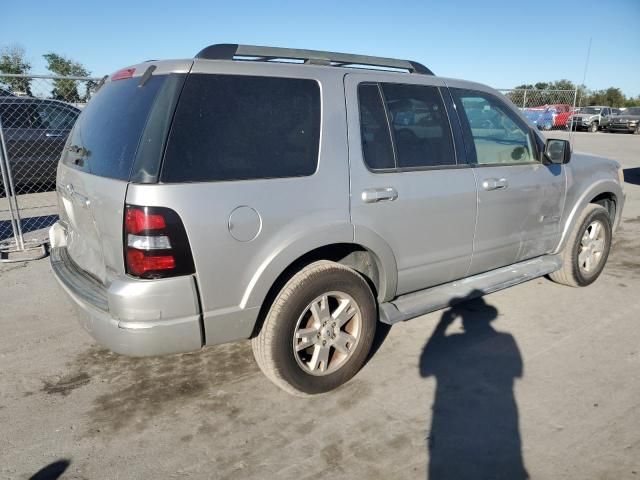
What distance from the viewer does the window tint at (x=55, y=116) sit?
27.6ft

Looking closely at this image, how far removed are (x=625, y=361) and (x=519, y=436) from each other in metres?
1.32

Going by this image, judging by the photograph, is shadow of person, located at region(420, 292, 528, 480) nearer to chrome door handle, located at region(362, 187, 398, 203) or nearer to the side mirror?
chrome door handle, located at region(362, 187, 398, 203)

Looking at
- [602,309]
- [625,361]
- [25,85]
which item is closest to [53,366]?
[625,361]

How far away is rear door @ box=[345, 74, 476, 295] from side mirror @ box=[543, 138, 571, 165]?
95cm

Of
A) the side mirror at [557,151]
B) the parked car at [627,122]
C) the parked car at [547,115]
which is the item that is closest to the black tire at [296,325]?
the side mirror at [557,151]

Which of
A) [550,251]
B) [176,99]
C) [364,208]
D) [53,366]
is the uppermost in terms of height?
[176,99]

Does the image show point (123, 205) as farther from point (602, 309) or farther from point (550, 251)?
point (602, 309)

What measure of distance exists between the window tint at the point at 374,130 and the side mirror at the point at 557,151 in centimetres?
167

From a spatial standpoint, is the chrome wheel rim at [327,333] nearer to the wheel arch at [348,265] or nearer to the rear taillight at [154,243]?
the wheel arch at [348,265]

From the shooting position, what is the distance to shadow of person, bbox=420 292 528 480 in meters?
2.39

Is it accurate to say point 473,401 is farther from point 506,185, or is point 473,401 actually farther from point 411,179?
point 506,185

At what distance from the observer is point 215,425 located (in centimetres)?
270

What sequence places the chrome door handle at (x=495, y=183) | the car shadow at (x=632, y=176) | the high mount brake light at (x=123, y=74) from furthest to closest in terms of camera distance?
the car shadow at (x=632, y=176) → the chrome door handle at (x=495, y=183) → the high mount brake light at (x=123, y=74)

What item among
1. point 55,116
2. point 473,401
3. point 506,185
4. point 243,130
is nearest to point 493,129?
point 506,185
